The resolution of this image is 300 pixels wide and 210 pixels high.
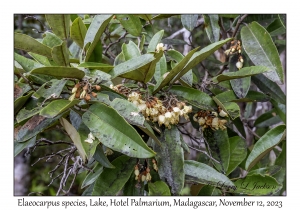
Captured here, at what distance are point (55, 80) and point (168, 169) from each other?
0.32 meters

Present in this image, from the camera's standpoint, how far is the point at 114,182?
831 millimetres

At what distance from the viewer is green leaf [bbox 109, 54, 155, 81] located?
755 millimetres

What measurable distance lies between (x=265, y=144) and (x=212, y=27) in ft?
1.33

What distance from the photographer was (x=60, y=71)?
0.72 metres

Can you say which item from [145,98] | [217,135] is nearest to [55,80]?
[145,98]

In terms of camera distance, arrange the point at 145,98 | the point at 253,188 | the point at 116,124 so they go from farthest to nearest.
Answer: the point at 253,188
the point at 145,98
the point at 116,124

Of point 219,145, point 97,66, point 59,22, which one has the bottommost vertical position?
point 219,145

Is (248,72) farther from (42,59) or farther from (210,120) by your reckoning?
(42,59)

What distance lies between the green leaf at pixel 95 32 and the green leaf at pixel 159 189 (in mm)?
342

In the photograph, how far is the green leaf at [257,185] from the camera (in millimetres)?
902

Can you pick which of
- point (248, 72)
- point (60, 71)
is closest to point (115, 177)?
point (60, 71)

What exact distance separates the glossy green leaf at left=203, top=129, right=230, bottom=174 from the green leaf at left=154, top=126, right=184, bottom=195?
176mm

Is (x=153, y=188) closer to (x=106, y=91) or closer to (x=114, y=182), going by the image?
(x=114, y=182)

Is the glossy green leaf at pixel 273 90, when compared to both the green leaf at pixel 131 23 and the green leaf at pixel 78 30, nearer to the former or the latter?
the green leaf at pixel 131 23
